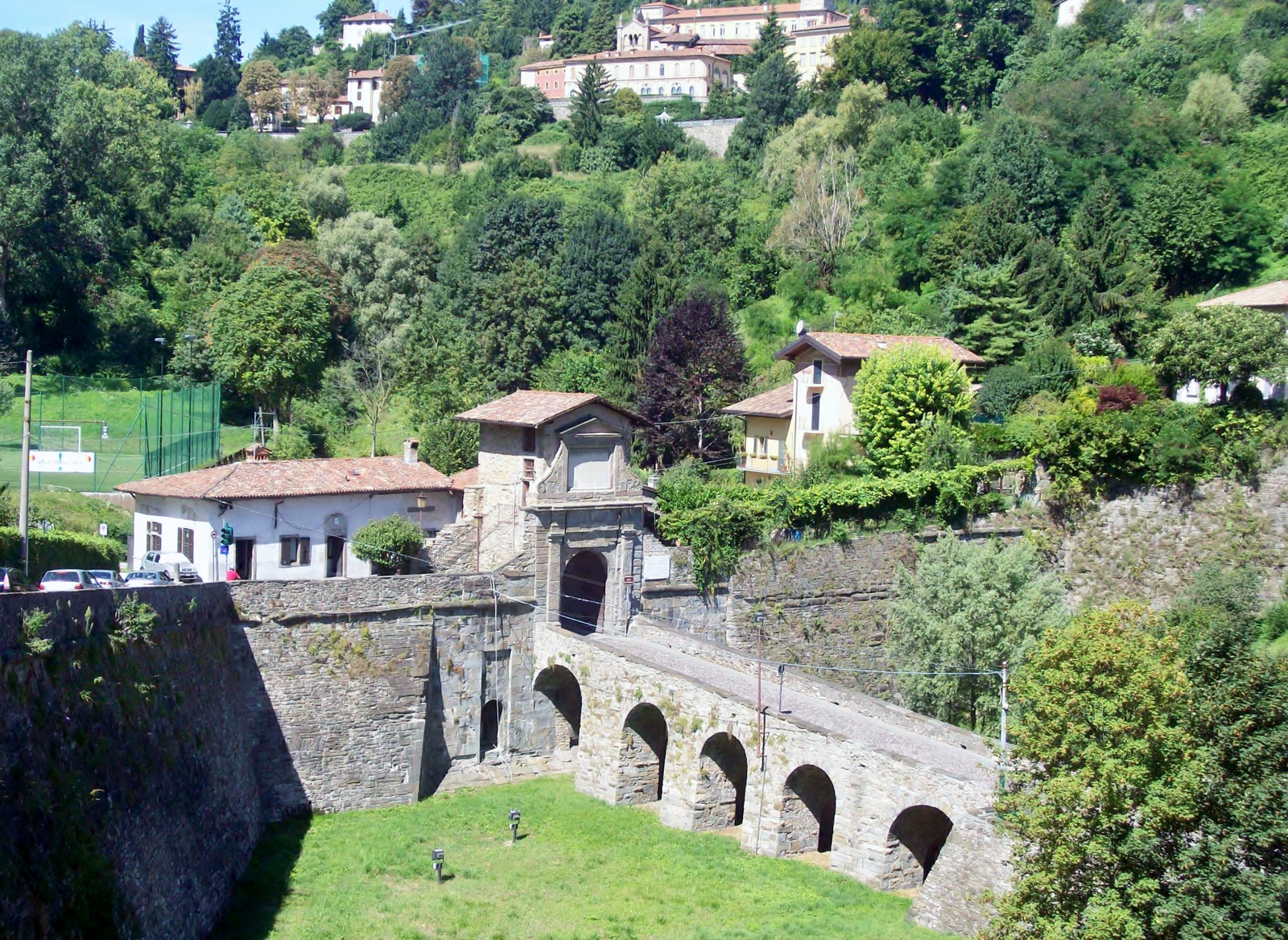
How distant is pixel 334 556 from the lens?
36469 millimetres

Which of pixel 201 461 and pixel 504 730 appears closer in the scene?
pixel 504 730

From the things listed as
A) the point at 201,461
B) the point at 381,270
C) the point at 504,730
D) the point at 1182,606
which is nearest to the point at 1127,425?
the point at 1182,606

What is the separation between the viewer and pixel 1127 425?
130ft

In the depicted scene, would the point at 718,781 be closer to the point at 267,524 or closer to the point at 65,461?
the point at 267,524

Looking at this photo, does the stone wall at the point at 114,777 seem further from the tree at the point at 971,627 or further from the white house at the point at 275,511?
the tree at the point at 971,627

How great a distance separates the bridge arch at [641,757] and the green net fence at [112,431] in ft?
60.7

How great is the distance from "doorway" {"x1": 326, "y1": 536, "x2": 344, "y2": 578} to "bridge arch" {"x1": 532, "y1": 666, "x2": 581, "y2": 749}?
6477 mm

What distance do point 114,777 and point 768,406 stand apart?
1177 inches

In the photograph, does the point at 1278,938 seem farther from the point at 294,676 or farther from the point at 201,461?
the point at 201,461

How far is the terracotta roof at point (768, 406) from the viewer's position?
4538cm

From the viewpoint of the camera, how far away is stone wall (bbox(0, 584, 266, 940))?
1638 cm

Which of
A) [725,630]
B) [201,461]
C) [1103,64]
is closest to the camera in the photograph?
[725,630]

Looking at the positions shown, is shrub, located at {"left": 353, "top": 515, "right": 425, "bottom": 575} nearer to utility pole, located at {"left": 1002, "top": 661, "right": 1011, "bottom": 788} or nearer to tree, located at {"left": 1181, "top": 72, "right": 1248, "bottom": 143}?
utility pole, located at {"left": 1002, "top": 661, "right": 1011, "bottom": 788}

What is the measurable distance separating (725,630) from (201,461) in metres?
17.7
